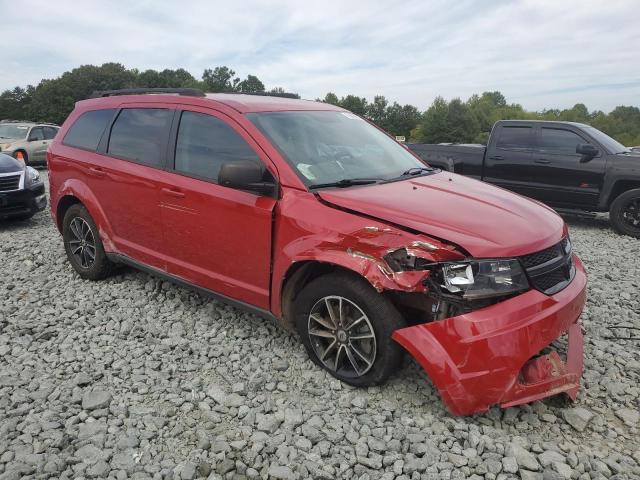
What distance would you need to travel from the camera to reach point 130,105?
4391 mm

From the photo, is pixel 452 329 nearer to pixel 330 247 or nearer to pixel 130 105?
pixel 330 247

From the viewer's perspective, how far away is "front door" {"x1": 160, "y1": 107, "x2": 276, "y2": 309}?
130 inches

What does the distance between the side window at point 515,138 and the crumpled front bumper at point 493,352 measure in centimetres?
644

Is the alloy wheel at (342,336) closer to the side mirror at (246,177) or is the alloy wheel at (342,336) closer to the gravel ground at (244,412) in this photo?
the gravel ground at (244,412)

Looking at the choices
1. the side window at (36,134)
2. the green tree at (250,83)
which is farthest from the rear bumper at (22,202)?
the green tree at (250,83)

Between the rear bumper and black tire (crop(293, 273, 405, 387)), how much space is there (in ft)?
19.1

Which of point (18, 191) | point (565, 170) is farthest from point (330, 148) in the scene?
point (565, 170)

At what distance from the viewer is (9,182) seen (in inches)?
281

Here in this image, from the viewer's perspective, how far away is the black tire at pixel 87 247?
185 inches

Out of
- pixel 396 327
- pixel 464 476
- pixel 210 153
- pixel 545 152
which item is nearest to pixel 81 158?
pixel 210 153

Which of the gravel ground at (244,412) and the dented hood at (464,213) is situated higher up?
the dented hood at (464,213)

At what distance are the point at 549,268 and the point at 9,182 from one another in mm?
7229

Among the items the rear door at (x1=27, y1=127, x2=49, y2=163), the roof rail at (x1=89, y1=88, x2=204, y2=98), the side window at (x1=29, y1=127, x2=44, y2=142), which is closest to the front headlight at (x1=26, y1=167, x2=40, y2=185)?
the roof rail at (x1=89, y1=88, x2=204, y2=98)

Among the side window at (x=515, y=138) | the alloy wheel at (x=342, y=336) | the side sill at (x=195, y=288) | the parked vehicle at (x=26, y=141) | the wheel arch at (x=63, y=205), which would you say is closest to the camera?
the alloy wheel at (x=342, y=336)
